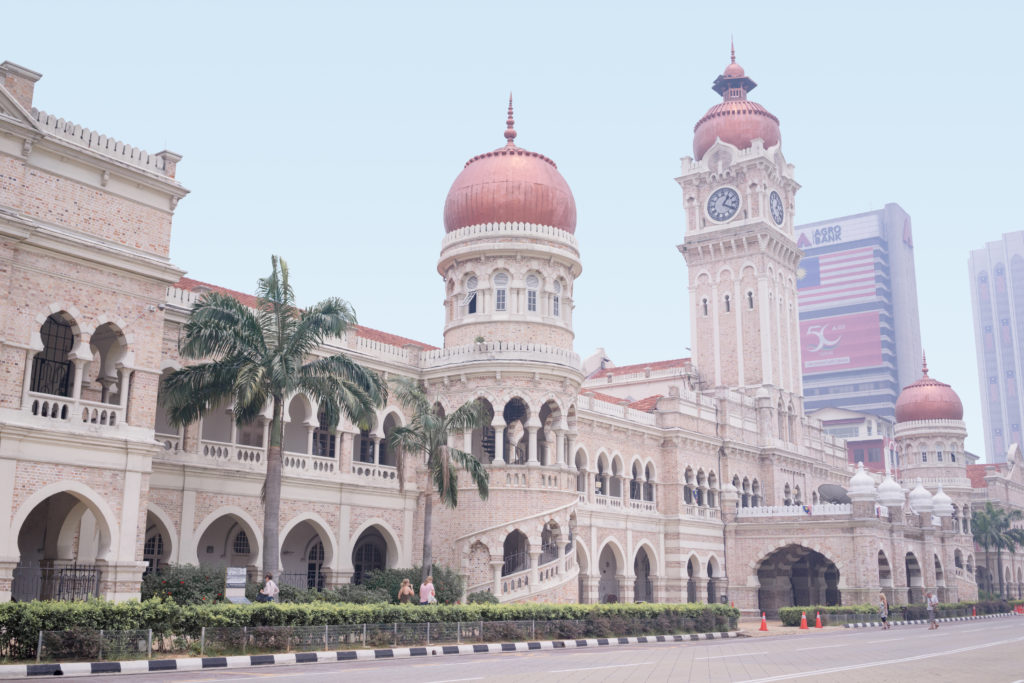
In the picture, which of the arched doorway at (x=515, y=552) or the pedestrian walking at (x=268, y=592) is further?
the arched doorway at (x=515, y=552)

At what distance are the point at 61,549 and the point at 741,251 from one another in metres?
40.3

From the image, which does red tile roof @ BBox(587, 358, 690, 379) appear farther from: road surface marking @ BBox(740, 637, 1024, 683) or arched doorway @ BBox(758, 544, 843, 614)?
road surface marking @ BBox(740, 637, 1024, 683)

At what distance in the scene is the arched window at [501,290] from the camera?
33375mm

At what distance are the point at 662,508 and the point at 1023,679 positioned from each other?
28.9m

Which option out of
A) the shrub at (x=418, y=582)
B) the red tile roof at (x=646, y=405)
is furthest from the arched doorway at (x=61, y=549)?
the red tile roof at (x=646, y=405)

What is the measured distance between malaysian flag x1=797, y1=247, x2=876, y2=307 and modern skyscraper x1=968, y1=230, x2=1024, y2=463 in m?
45.3

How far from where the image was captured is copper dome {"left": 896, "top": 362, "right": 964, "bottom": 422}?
6919 cm

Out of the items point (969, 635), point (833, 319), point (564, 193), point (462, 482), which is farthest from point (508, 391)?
point (833, 319)

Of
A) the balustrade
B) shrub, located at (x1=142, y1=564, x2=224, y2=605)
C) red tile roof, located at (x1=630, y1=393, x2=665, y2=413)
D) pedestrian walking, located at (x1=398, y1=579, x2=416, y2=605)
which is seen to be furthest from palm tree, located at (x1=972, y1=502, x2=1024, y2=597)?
shrub, located at (x1=142, y1=564, x2=224, y2=605)

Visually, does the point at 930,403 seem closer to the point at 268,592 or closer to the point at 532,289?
the point at 532,289

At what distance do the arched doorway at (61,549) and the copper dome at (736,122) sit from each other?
139 feet

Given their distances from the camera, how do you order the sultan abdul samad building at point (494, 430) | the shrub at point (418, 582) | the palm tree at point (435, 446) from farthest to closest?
1. the shrub at point (418, 582)
2. the palm tree at point (435, 446)
3. the sultan abdul samad building at point (494, 430)

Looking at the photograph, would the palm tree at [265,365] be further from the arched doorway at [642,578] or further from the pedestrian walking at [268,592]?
the arched doorway at [642,578]

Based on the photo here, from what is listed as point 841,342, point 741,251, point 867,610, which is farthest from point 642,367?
point 841,342
